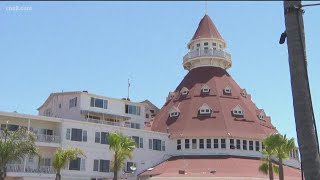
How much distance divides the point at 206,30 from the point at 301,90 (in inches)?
2662

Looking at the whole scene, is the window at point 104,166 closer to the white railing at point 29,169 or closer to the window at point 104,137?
the window at point 104,137

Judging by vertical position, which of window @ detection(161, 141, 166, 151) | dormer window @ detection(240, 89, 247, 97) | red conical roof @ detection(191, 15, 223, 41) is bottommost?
window @ detection(161, 141, 166, 151)

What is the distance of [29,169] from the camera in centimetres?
5203

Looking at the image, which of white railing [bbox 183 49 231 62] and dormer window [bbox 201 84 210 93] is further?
white railing [bbox 183 49 231 62]

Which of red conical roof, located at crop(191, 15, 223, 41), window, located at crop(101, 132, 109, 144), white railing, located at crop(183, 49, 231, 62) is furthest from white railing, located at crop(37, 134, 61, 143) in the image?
red conical roof, located at crop(191, 15, 223, 41)

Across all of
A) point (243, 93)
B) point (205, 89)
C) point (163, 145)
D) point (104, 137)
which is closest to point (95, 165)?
point (104, 137)

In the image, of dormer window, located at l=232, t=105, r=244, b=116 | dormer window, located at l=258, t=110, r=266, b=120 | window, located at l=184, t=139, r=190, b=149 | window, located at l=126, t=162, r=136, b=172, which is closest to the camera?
window, located at l=126, t=162, r=136, b=172

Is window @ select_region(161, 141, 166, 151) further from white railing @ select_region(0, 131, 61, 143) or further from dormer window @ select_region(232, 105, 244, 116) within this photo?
white railing @ select_region(0, 131, 61, 143)

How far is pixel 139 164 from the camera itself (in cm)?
6147

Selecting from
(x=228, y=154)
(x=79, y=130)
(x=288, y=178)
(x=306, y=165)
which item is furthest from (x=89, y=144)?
(x=306, y=165)

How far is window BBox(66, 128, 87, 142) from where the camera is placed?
184 ft

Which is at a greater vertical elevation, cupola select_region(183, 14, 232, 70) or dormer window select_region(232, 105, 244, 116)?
cupola select_region(183, 14, 232, 70)

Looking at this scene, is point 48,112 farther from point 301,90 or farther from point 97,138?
point 301,90

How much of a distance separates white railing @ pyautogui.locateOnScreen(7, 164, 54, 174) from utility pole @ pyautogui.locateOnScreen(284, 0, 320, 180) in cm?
4343
